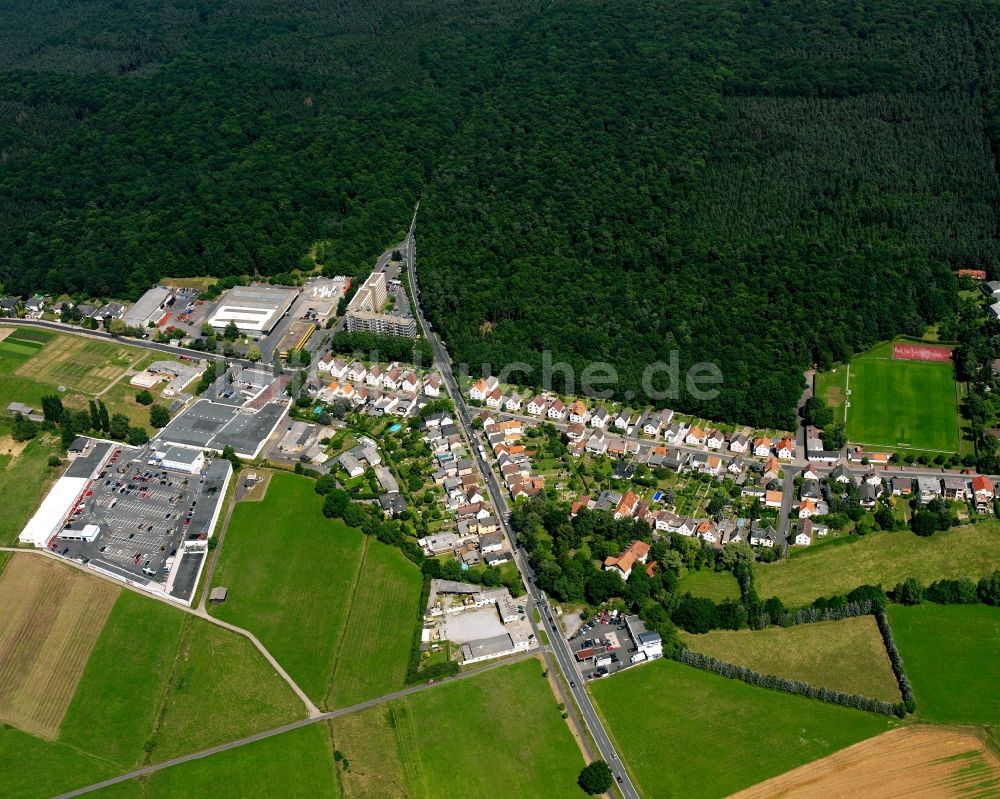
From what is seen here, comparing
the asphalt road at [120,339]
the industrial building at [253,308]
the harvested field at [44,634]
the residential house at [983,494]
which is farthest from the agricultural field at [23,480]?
the residential house at [983,494]

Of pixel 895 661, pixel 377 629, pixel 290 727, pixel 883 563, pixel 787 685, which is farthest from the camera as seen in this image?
pixel 883 563

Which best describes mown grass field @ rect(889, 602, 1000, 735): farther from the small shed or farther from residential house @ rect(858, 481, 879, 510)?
the small shed

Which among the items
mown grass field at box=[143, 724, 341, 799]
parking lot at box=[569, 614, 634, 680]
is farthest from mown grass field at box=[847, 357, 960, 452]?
mown grass field at box=[143, 724, 341, 799]

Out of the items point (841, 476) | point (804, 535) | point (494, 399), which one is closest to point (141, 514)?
point (494, 399)

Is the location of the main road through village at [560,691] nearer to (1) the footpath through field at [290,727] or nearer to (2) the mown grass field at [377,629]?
(1) the footpath through field at [290,727]

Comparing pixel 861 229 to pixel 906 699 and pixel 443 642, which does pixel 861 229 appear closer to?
pixel 906 699

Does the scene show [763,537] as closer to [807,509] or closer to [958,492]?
[807,509]
